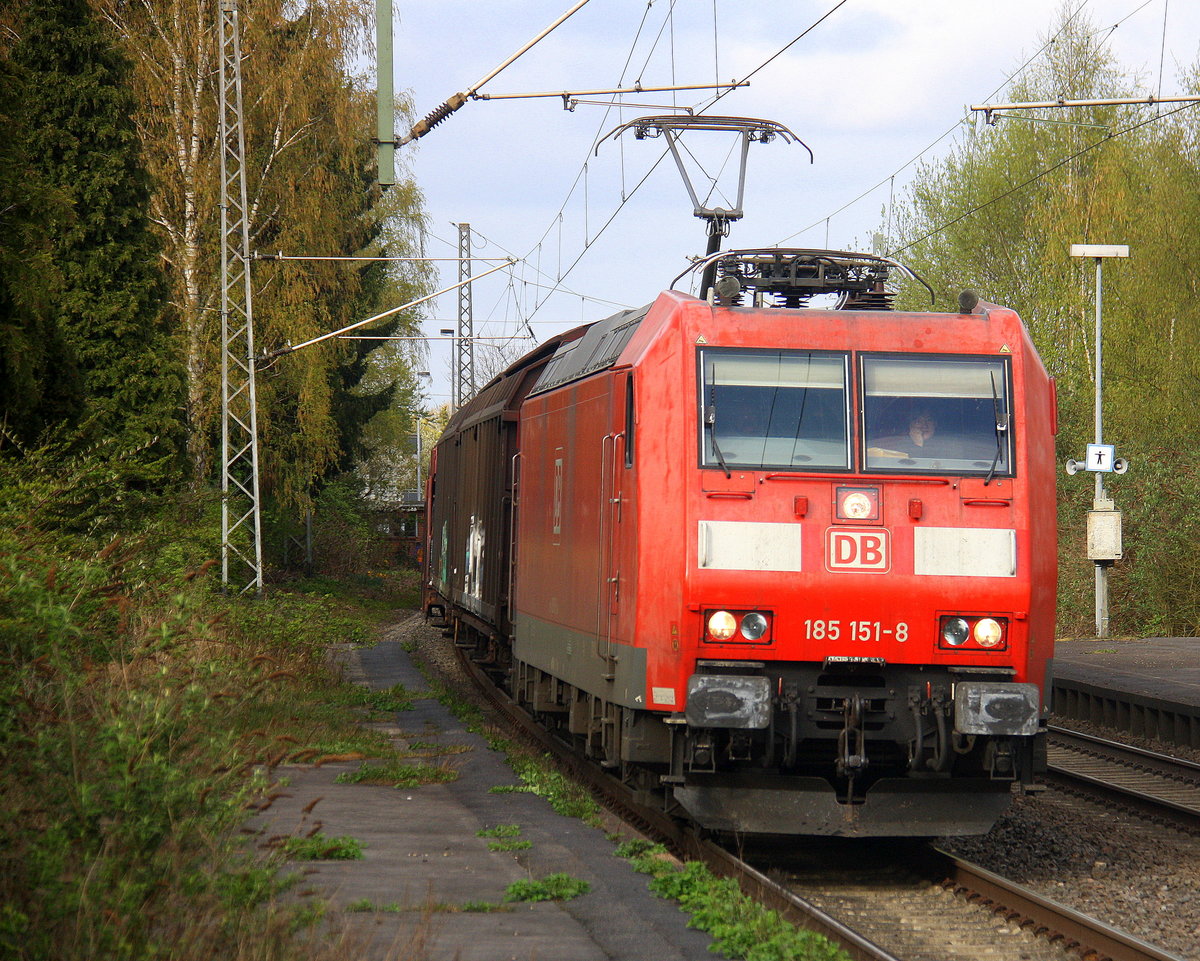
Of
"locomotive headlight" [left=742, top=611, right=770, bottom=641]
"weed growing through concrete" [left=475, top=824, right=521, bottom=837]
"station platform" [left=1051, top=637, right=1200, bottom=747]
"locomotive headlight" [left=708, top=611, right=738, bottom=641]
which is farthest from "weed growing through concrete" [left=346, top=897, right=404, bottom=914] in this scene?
"station platform" [left=1051, top=637, right=1200, bottom=747]

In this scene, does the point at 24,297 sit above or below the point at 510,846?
above

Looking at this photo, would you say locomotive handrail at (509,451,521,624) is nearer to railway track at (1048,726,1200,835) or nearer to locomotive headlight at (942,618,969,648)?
railway track at (1048,726,1200,835)

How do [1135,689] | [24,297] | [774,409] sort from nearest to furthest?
[774,409]
[24,297]
[1135,689]

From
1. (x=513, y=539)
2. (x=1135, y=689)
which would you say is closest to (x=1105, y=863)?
(x=513, y=539)

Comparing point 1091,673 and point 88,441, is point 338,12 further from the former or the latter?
point 1091,673

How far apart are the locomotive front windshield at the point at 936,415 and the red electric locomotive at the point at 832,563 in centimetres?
1

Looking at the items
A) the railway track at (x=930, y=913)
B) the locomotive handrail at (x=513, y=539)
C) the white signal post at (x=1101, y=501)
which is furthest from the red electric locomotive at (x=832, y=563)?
the white signal post at (x=1101, y=501)

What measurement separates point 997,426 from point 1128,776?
5623 millimetres

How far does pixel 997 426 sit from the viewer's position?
8320mm

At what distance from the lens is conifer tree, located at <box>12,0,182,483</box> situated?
18891 mm

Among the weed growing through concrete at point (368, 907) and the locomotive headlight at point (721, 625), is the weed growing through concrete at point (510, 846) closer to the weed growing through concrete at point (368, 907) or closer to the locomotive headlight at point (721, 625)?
the locomotive headlight at point (721, 625)

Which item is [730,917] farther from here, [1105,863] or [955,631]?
[1105,863]

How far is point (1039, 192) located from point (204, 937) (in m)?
31.9

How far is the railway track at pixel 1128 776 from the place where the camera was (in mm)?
10594
